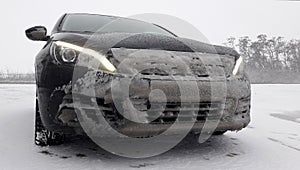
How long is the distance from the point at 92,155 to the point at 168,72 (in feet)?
2.83

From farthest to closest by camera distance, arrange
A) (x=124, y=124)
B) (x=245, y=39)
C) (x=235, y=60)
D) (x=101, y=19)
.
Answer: (x=245, y=39) → (x=101, y=19) → (x=235, y=60) → (x=124, y=124)

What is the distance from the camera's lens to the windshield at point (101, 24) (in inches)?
113

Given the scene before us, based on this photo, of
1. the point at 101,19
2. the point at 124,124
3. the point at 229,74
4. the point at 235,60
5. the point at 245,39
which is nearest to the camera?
the point at 124,124

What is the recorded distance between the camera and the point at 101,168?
1.96m

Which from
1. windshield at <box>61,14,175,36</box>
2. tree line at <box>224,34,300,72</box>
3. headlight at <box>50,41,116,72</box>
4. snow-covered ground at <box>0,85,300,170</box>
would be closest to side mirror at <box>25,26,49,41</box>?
windshield at <box>61,14,175,36</box>

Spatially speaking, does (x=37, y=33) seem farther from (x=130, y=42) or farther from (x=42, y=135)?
(x=130, y=42)

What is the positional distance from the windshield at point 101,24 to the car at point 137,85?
0.64 meters

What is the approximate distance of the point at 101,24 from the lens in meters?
3.14

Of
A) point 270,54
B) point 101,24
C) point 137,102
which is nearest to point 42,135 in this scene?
point 137,102

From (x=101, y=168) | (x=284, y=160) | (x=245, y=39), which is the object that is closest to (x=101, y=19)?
(x=101, y=168)

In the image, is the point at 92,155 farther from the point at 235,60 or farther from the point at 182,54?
the point at 235,60

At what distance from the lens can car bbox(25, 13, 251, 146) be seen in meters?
1.95

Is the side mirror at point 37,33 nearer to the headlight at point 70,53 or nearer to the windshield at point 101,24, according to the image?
the windshield at point 101,24

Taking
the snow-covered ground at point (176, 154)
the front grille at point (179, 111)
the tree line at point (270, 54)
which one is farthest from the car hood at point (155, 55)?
the tree line at point (270, 54)
